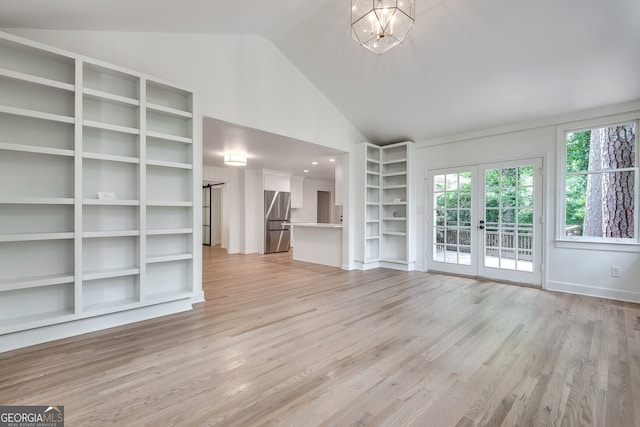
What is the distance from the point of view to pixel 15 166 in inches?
98.3

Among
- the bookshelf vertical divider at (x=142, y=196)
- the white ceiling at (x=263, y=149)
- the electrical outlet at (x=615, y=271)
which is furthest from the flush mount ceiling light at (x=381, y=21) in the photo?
the electrical outlet at (x=615, y=271)

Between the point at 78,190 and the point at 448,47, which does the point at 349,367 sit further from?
the point at 448,47

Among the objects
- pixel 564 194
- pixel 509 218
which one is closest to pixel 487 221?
pixel 509 218

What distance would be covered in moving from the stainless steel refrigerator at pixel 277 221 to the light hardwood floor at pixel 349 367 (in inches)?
187

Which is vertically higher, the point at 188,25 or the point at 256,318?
the point at 188,25

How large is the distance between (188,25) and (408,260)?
16.6 ft

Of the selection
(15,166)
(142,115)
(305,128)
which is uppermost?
(305,128)

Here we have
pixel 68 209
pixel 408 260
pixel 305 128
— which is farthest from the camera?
pixel 408 260

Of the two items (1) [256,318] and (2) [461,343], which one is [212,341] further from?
(2) [461,343]

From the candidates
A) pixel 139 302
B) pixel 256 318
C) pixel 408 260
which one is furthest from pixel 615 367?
pixel 139 302

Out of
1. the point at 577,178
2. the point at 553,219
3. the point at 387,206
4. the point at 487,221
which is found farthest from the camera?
the point at 387,206

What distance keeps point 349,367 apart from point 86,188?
2.94 m

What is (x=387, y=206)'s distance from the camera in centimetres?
632

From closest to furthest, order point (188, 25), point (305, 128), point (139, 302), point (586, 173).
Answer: point (139, 302)
point (188, 25)
point (586, 173)
point (305, 128)
